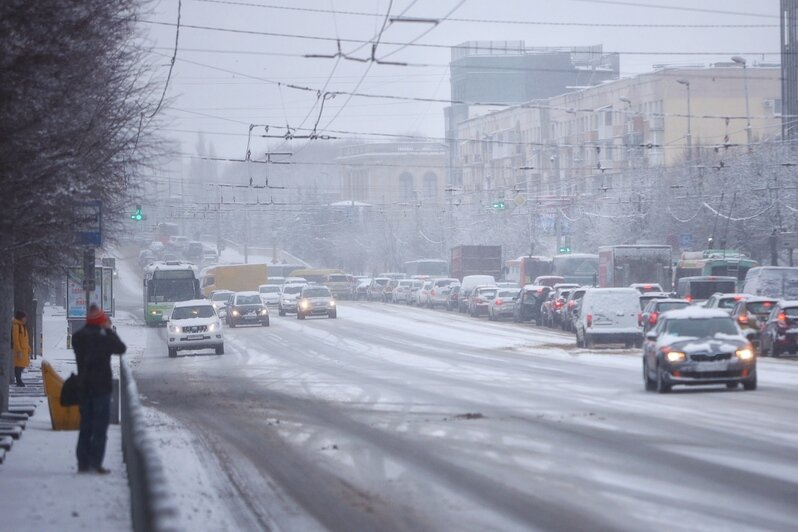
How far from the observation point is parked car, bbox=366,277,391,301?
9381 cm

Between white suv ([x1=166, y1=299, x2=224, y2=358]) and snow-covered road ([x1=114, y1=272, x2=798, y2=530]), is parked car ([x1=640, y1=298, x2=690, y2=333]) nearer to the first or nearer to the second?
snow-covered road ([x1=114, y1=272, x2=798, y2=530])

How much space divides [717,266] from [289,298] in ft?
87.7

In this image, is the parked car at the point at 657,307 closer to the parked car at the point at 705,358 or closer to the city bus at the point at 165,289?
the parked car at the point at 705,358

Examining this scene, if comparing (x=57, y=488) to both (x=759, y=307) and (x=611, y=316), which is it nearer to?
(x=759, y=307)

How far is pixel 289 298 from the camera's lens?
250ft

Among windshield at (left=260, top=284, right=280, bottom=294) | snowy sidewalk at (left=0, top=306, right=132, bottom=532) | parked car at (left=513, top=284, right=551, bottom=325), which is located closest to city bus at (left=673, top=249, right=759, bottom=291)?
parked car at (left=513, top=284, right=551, bottom=325)

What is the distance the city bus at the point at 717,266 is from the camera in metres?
58.2

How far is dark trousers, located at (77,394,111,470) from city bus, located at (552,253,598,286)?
203 feet

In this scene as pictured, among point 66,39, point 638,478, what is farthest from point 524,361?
point 66,39

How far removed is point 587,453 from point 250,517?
5015 mm

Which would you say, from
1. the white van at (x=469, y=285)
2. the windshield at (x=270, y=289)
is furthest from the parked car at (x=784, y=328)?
the windshield at (x=270, y=289)

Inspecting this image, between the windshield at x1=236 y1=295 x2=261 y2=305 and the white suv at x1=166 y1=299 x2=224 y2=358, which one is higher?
the windshield at x1=236 y1=295 x2=261 y2=305

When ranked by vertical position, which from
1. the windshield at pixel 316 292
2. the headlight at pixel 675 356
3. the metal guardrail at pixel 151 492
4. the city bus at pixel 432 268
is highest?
the city bus at pixel 432 268

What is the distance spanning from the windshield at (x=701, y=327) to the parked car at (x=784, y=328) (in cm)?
1044
